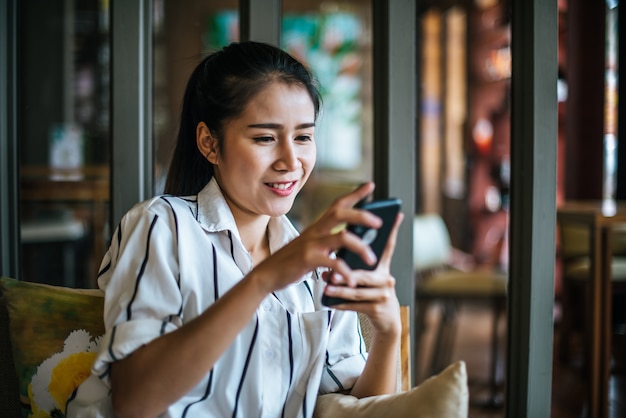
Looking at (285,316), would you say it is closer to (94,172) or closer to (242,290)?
(242,290)

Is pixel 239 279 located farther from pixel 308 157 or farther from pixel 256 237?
pixel 308 157

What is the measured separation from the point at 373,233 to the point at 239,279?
301 millimetres

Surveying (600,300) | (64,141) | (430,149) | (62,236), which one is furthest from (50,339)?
(430,149)

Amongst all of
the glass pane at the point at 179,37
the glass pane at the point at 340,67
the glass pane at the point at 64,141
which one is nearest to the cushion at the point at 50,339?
the glass pane at the point at 64,141

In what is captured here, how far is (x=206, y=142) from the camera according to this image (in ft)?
3.93

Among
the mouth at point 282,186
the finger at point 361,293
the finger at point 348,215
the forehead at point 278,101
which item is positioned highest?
the forehead at point 278,101

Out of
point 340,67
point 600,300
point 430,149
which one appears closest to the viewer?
point 600,300

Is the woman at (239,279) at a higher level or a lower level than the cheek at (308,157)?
lower

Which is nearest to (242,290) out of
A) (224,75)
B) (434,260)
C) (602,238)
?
(224,75)

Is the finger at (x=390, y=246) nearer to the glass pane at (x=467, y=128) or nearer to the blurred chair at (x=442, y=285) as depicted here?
the blurred chair at (x=442, y=285)

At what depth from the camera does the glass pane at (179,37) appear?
17.7 feet

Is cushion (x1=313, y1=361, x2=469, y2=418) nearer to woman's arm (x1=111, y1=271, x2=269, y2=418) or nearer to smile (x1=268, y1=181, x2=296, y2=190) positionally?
woman's arm (x1=111, y1=271, x2=269, y2=418)

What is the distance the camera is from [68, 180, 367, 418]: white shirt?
1.01m

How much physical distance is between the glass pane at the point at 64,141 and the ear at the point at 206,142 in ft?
6.23
